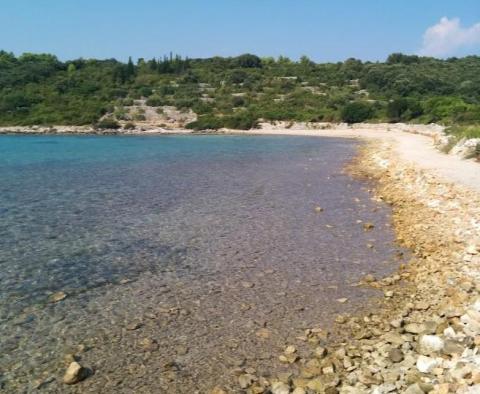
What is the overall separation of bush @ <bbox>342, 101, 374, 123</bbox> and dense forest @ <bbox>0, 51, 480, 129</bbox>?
146 millimetres

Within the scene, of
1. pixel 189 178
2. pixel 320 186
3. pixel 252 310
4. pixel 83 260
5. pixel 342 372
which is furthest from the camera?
pixel 189 178

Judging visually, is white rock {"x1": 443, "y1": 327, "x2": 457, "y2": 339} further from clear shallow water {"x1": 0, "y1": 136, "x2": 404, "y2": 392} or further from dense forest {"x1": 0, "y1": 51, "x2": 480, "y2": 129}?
dense forest {"x1": 0, "y1": 51, "x2": 480, "y2": 129}

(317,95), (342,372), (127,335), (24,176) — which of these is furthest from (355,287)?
(317,95)

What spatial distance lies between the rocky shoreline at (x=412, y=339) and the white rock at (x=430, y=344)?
1cm

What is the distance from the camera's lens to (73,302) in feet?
26.8

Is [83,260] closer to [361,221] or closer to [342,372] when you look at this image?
[342,372]

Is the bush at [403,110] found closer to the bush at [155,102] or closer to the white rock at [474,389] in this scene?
the bush at [155,102]

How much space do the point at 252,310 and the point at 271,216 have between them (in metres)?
7.36

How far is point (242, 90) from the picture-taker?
95.4 meters

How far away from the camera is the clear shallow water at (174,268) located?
651cm

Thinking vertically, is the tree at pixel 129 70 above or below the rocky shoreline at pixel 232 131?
above

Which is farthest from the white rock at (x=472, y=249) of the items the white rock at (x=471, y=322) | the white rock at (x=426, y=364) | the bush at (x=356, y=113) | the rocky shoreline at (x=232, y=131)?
the bush at (x=356, y=113)

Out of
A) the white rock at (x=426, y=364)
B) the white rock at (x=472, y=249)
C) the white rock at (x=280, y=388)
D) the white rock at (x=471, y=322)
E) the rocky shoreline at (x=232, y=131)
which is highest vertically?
the white rock at (x=471, y=322)

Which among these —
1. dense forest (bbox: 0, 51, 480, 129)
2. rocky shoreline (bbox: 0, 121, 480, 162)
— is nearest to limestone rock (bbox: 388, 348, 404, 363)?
rocky shoreline (bbox: 0, 121, 480, 162)
